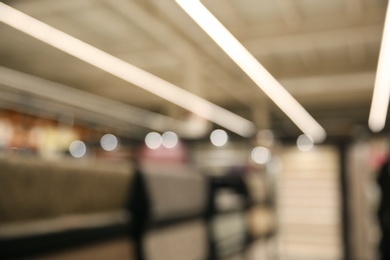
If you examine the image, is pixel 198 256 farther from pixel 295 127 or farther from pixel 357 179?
pixel 295 127

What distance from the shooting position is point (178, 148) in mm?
3910

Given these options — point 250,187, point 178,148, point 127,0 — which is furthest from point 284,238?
point 127,0

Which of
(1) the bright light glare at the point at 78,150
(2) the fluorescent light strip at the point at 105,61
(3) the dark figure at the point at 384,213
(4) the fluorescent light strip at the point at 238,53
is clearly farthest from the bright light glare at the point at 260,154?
(1) the bright light glare at the point at 78,150

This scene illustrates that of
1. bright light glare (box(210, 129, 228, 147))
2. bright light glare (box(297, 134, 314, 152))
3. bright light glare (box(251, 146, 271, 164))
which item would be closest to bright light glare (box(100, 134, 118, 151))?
bright light glare (box(210, 129, 228, 147))

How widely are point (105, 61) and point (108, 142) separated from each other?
282 cm

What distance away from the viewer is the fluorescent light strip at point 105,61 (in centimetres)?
491

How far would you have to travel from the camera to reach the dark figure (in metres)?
2.73

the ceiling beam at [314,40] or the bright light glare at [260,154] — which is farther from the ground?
the ceiling beam at [314,40]

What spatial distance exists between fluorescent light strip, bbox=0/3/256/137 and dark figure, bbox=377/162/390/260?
1589 mm

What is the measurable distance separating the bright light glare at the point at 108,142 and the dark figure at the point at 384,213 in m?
2.18

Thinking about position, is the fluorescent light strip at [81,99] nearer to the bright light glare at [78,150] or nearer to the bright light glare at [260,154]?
the bright light glare at [260,154]

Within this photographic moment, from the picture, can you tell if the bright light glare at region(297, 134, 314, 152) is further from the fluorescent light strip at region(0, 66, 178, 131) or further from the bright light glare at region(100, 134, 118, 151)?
the fluorescent light strip at region(0, 66, 178, 131)

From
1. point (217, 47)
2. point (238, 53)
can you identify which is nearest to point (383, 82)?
point (238, 53)

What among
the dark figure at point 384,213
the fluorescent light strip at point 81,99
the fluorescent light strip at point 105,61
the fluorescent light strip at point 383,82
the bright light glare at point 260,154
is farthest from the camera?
the fluorescent light strip at point 81,99
